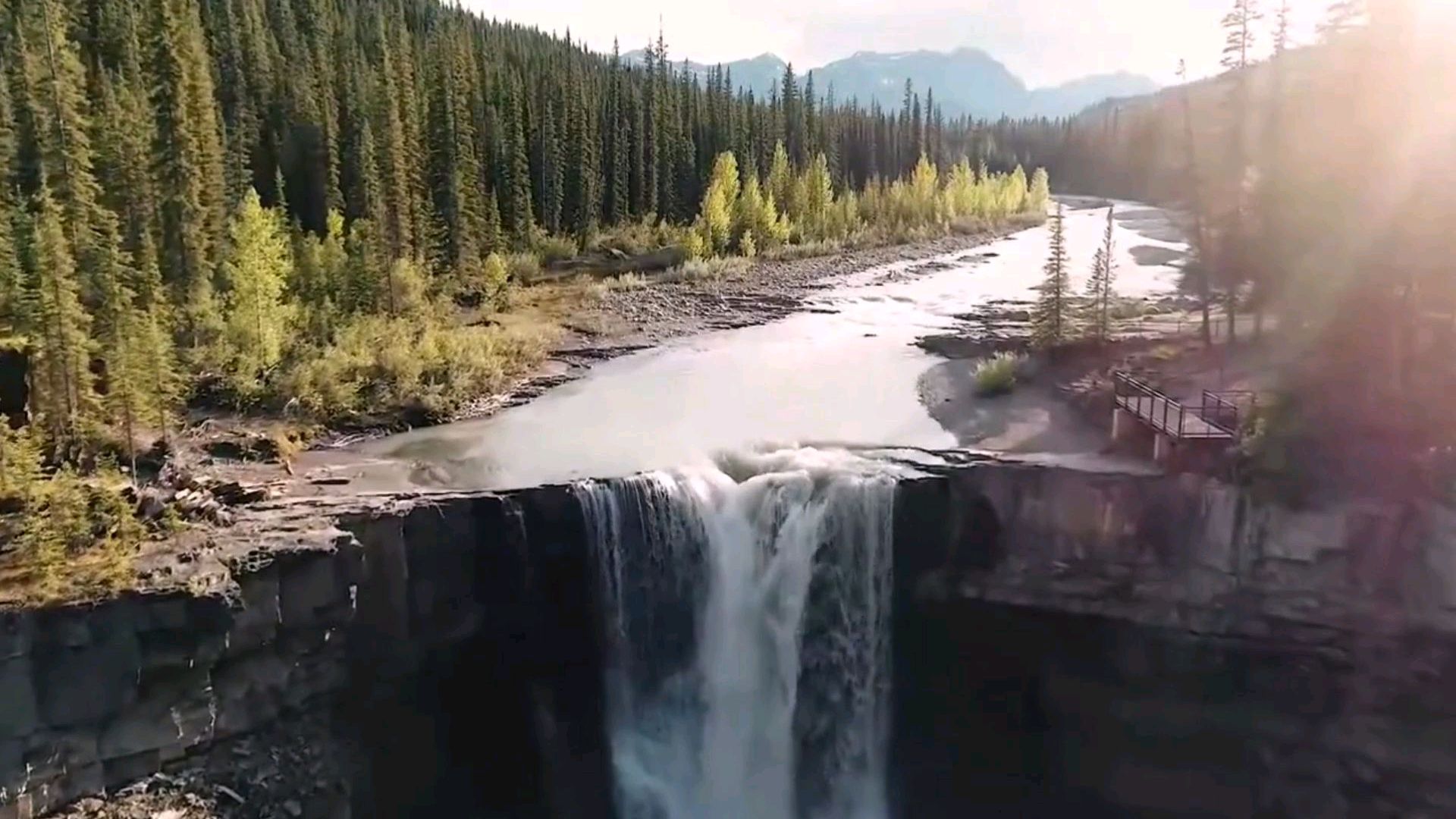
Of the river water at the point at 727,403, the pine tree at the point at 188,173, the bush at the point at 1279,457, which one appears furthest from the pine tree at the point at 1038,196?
the bush at the point at 1279,457

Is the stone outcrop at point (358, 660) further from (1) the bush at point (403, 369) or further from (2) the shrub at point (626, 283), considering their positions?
(2) the shrub at point (626, 283)

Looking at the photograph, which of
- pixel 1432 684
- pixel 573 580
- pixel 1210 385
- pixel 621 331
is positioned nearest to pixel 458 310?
pixel 621 331

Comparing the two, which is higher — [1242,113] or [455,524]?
[1242,113]

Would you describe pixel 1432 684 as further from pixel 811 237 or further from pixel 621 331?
pixel 811 237

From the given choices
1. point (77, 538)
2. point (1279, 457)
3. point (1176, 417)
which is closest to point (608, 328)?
point (1176, 417)

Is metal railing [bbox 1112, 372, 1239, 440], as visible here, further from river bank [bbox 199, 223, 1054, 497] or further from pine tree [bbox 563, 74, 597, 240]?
pine tree [bbox 563, 74, 597, 240]

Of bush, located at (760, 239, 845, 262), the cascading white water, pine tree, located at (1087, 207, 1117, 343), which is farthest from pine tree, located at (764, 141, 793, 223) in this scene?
the cascading white water
